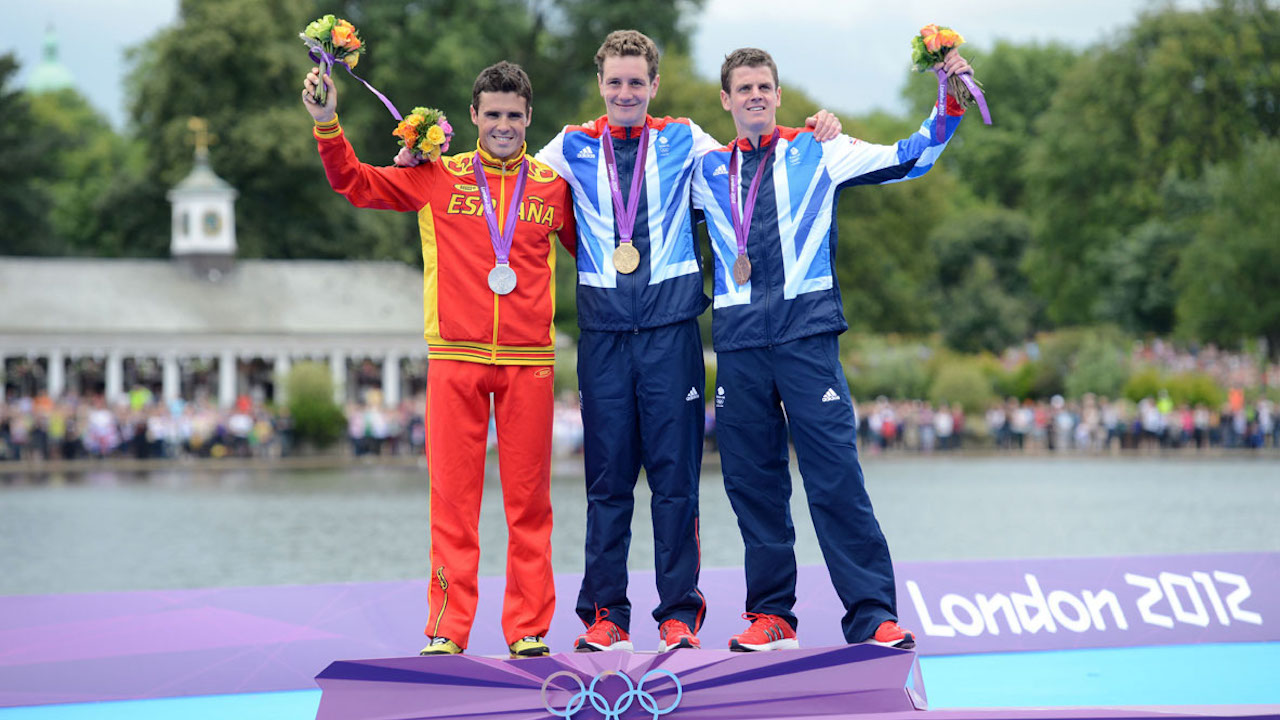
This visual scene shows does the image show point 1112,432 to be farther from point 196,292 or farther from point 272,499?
point 196,292

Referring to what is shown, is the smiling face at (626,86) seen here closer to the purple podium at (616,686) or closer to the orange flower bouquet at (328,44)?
the orange flower bouquet at (328,44)

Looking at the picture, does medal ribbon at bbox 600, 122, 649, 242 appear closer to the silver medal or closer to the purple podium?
the silver medal

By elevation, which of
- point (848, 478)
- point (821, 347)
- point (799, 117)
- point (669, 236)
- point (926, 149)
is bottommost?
point (848, 478)

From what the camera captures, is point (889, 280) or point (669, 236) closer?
point (669, 236)

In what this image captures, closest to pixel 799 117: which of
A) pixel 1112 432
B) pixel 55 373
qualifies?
pixel 1112 432

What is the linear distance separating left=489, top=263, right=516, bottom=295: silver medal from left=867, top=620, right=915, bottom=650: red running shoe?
6.72 ft

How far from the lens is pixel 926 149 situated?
623 centimetres

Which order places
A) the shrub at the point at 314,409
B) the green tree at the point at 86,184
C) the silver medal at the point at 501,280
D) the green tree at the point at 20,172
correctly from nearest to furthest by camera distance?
the silver medal at the point at 501,280, the shrub at the point at 314,409, the green tree at the point at 86,184, the green tree at the point at 20,172

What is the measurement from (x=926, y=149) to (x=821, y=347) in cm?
97

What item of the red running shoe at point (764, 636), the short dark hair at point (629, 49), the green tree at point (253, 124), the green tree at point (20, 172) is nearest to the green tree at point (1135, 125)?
the green tree at point (253, 124)

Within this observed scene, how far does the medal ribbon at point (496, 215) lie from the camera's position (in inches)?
240

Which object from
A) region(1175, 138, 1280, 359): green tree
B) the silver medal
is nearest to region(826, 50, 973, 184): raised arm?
the silver medal

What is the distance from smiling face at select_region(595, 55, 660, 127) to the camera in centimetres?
624

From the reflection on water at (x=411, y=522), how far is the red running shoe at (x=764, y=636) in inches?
308
